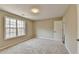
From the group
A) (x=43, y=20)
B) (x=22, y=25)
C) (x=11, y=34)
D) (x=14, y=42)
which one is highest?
(x=43, y=20)

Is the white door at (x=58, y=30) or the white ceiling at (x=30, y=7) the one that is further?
the white door at (x=58, y=30)

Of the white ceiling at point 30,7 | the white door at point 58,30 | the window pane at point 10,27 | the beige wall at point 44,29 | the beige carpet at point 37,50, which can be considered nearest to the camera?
the white ceiling at point 30,7

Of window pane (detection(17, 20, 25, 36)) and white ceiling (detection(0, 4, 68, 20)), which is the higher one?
white ceiling (detection(0, 4, 68, 20))

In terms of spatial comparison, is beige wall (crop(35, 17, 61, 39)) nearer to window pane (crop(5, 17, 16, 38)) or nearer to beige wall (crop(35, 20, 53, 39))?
beige wall (crop(35, 20, 53, 39))

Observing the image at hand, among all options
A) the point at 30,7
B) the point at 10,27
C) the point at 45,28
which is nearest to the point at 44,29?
the point at 45,28

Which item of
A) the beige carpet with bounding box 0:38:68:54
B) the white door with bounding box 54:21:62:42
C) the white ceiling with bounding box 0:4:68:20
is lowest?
the beige carpet with bounding box 0:38:68:54

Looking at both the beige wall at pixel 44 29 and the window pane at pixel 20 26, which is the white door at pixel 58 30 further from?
the window pane at pixel 20 26

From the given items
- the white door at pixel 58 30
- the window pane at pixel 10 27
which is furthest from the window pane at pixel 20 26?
the white door at pixel 58 30

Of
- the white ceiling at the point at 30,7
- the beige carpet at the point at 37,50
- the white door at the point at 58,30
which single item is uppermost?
the white ceiling at the point at 30,7

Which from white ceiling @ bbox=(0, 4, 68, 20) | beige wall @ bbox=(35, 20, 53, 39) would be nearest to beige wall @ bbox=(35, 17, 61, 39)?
beige wall @ bbox=(35, 20, 53, 39)
